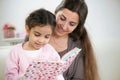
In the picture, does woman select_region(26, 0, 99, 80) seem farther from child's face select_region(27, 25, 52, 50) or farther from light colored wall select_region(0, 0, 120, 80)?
light colored wall select_region(0, 0, 120, 80)

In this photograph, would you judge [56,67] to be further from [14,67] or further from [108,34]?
[108,34]

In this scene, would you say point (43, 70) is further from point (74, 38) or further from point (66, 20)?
point (74, 38)

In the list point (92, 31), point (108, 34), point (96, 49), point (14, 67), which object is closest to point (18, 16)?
point (92, 31)

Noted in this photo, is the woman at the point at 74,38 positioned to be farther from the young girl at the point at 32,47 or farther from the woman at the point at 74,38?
the young girl at the point at 32,47

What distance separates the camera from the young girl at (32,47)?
962 millimetres

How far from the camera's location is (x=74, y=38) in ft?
4.52

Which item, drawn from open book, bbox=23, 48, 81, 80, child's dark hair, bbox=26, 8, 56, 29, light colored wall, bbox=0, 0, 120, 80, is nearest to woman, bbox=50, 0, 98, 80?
child's dark hair, bbox=26, 8, 56, 29

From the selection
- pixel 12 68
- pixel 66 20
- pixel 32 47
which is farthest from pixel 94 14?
pixel 12 68

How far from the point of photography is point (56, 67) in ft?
2.98

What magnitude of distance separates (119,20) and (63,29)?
175 cm

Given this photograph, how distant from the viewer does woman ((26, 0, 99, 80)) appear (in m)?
1.22

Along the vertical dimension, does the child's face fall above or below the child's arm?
above

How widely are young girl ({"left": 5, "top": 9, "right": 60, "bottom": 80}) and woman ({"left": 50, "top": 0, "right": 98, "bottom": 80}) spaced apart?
198mm

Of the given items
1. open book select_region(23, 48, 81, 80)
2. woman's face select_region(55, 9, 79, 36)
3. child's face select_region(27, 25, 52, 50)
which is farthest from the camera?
woman's face select_region(55, 9, 79, 36)
